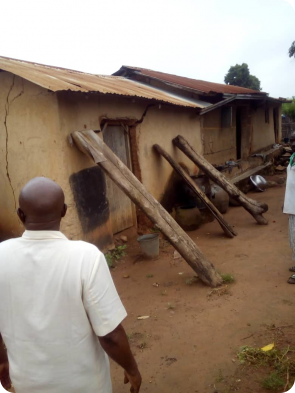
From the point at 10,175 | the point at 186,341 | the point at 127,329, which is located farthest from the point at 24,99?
the point at 186,341

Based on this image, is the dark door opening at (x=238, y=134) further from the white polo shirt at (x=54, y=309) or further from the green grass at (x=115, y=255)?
the white polo shirt at (x=54, y=309)

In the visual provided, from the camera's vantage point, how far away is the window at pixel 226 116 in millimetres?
Answer: 9883

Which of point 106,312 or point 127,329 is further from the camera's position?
point 127,329

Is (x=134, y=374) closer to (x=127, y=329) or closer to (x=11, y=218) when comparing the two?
(x=127, y=329)

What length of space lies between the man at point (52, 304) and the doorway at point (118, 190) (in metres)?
4.35

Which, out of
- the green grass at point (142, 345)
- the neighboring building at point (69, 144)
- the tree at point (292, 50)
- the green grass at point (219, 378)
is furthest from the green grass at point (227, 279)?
the tree at point (292, 50)

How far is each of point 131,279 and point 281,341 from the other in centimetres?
227

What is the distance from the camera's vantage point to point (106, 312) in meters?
1.29

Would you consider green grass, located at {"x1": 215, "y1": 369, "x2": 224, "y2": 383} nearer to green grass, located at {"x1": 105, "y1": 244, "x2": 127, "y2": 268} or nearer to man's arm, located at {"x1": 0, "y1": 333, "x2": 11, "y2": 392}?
man's arm, located at {"x1": 0, "y1": 333, "x2": 11, "y2": 392}

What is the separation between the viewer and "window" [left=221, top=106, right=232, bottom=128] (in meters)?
9.88

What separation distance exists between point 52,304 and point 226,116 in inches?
376

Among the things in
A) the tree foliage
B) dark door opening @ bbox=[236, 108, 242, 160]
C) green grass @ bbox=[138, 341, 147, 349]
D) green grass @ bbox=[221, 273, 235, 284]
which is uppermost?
the tree foliage

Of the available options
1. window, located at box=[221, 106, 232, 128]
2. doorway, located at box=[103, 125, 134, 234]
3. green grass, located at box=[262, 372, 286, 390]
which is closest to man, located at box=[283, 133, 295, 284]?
green grass, located at box=[262, 372, 286, 390]

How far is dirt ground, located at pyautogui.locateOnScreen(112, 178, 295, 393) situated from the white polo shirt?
1453mm
